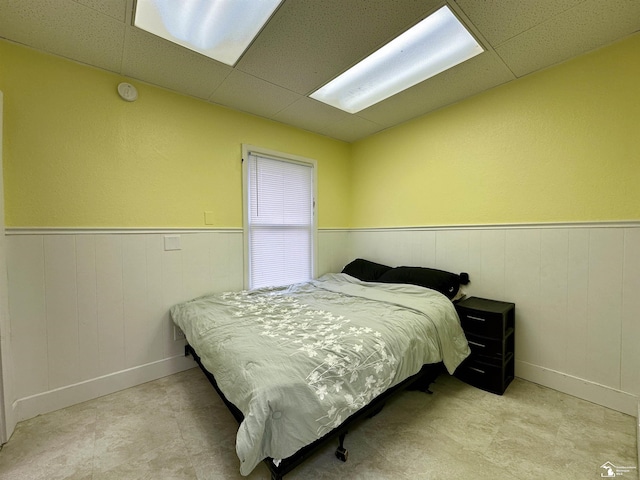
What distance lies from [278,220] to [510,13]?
96.8 inches

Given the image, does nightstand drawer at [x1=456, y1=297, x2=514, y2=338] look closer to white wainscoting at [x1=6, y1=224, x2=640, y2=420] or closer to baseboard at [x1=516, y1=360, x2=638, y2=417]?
white wainscoting at [x1=6, y1=224, x2=640, y2=420]

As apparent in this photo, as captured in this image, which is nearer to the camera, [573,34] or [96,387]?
[573,34]

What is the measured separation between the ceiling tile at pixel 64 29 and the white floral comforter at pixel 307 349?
193cm

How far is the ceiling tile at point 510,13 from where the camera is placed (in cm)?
148

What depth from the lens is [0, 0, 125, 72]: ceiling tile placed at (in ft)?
4.88

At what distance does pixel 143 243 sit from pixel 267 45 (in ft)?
5.93

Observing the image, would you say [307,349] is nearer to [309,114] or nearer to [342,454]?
[342,454]

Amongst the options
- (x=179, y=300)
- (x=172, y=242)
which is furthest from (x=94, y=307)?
(x=172, y=242)

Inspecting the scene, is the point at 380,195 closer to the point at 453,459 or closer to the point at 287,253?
the point at 287,253

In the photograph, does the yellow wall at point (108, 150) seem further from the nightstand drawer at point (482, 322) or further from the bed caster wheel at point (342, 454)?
the nightstand drawer at point (482, 322)

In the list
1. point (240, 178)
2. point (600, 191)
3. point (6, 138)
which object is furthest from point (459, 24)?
point (6, 138)

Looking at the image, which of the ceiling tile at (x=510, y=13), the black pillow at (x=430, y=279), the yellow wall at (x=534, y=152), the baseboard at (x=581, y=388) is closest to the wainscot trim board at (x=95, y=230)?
the black pillow at (x=430, y=279)

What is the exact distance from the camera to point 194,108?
2480mm

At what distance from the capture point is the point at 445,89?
2.34 m
